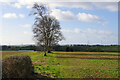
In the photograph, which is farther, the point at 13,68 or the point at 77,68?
the point at 77,68

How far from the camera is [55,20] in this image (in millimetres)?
38469

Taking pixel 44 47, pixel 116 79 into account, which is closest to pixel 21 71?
pixel 116 79

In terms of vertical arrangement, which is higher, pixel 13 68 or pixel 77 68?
pixel 13 68

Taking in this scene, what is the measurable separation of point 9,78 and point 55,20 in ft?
105

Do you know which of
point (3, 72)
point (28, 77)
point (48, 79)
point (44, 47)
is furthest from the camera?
point (44, 47)

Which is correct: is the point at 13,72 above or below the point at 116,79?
above

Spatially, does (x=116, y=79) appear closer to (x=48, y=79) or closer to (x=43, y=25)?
(x=48, y=79)

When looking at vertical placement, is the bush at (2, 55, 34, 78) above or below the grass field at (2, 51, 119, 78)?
above

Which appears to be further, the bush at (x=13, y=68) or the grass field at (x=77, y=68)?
the grass field at (x=77, y=68)

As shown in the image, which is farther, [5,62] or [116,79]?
[116,79]

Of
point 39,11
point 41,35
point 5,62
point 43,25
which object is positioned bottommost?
point 5,62

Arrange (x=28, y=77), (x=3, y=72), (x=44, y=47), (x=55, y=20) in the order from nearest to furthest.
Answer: (x=3, y=72) < (x=28, y=77) < (x=44, y=47) < (x=55, y=20)

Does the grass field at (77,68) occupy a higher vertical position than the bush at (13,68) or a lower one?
lower

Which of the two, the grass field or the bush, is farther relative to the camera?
the grass field
